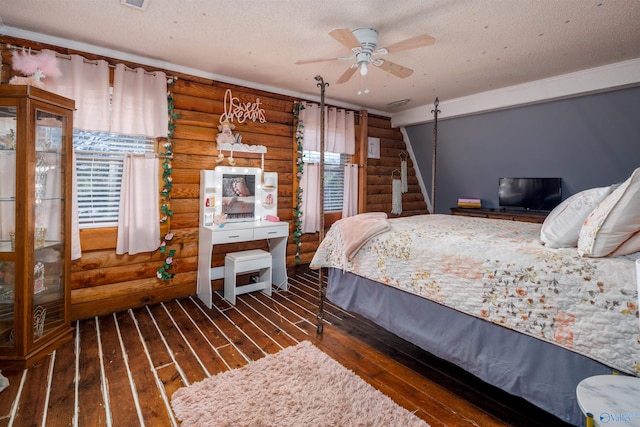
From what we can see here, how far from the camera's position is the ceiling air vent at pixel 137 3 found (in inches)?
90.3

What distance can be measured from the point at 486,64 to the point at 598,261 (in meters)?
2.66

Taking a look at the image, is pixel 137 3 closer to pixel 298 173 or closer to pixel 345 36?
pixel 345 36

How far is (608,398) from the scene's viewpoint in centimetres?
105

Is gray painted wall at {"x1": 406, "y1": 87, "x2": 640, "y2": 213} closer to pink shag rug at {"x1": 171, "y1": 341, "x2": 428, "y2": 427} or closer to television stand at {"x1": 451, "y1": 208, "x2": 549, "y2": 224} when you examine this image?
television stand at {"x1": 451, "y1": 208, "x2": 549, "y2": 224}

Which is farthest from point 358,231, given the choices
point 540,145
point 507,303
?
point 540,145

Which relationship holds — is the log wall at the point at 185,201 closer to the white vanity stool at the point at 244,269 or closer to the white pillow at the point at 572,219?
the white vanity stool at the point at 244,269

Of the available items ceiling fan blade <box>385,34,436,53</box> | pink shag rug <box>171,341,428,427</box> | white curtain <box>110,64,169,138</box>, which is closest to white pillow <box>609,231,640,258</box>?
pink shag rug <box>171,341,428,427</box>

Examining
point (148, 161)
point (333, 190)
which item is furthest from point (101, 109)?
point (333, 190)

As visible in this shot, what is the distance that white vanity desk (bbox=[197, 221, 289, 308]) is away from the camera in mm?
3447

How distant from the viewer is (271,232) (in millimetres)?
3818

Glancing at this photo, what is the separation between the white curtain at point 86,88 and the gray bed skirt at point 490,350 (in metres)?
2.82

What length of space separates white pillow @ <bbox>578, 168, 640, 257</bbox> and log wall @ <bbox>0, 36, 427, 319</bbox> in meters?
3.41

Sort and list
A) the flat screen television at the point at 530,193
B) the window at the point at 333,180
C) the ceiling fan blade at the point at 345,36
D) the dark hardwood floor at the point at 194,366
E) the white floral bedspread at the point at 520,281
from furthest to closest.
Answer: the window at the point at 333,180 → the flat screen television at the point at 530,193 → the ceiling fan blade at the point at 345,36 → the dark hardwood floor at the point at 194,366 → the white floral bedspread at the point at 520,281

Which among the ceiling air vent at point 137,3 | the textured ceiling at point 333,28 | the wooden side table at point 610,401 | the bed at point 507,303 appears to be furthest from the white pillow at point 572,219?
the ceiling air vent at point 137,3
